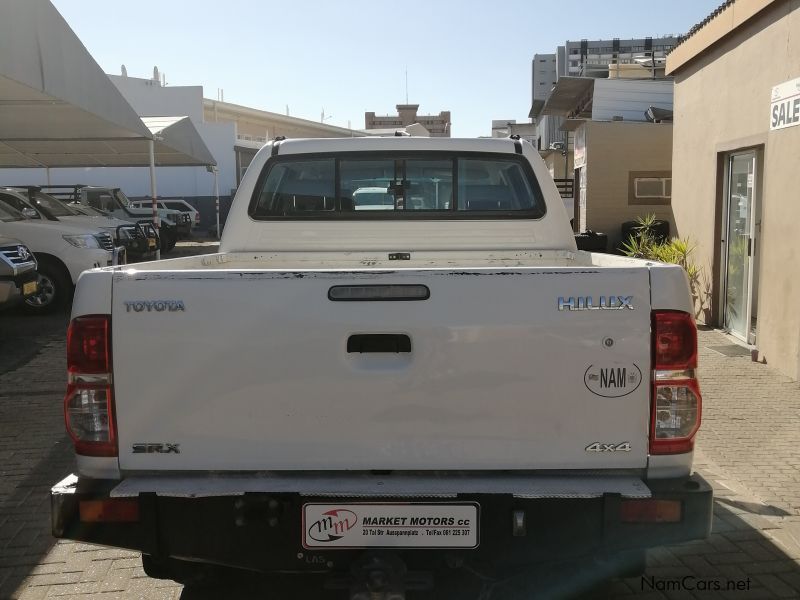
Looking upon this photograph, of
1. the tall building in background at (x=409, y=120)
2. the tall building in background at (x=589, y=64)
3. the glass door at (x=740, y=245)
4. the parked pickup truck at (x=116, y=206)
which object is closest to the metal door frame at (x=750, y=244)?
the glass door at (x=740, y=245)

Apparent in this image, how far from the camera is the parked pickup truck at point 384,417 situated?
8.94 feet

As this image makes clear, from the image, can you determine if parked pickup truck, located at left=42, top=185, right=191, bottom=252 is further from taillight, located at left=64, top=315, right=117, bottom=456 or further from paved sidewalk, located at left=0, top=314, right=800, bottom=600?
taillight, located at left=64, top=315, right=117, bottom=456

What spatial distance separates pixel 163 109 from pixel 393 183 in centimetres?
4052

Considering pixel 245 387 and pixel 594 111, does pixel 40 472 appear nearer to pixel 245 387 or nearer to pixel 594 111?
pixel 245 387

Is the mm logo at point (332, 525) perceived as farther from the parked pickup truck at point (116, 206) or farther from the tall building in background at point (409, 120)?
the tall building in background at point (409, 120)

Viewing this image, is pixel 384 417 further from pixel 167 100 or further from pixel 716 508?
pixel 167 100

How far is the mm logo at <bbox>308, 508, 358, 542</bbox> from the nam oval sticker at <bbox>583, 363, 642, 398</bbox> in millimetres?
903

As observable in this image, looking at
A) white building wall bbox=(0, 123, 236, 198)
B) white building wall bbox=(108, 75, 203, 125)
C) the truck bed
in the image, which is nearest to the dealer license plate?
the truck bed

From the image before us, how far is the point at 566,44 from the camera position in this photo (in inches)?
1633

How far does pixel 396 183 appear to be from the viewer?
4.93 meters

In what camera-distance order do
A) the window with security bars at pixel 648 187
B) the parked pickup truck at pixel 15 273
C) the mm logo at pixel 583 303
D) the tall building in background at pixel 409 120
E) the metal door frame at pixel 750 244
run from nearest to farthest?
1. the mm logo at pixel 583 303
2. the metal door frame at pixel 750 244
3. the parked pickup truck at pixel 15 273
4. the window with security bars at pixel 648 187
5. the tall building in background at pixel 409 120

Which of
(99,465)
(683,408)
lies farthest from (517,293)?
(99,465)

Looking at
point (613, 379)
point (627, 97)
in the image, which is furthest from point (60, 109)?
point (627, 97)

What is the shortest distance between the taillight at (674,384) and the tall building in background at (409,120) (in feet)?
216
